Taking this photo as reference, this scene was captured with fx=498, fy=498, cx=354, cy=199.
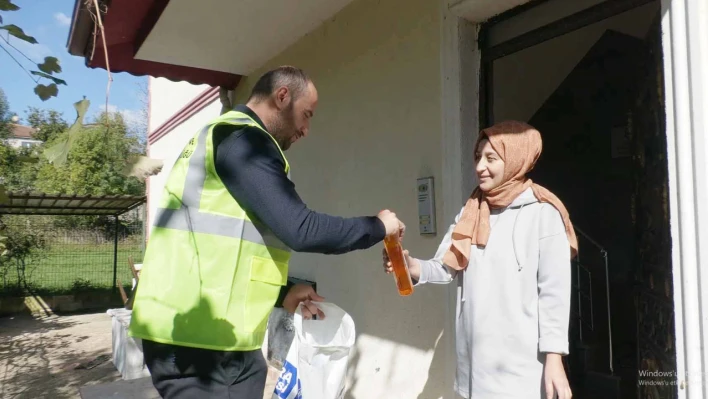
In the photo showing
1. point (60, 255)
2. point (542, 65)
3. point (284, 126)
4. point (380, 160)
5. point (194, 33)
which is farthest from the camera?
point (60, 255)

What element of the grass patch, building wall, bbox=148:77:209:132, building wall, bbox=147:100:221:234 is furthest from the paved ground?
building wall, bbox=148:77:209:132

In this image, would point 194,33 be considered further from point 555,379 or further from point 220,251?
point 555,379

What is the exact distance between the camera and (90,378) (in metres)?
5.62

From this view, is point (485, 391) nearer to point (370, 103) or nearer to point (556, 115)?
point (370, 103)

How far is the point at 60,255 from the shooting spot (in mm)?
12234

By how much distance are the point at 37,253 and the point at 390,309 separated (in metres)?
11.3

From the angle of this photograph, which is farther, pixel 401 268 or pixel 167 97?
pixel 167 97

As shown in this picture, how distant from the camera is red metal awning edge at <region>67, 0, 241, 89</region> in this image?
160 inches

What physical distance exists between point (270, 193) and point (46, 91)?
0.76 m

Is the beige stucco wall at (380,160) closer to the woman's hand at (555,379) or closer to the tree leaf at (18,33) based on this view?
the woman's hand at (555,379)

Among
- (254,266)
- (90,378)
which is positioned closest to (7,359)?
(90,378)

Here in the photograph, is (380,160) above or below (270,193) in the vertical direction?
above

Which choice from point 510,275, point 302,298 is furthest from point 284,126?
point 510,275

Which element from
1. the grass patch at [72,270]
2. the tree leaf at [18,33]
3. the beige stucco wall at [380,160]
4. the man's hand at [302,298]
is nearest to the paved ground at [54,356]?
the beige stucco wall at [380,160]
